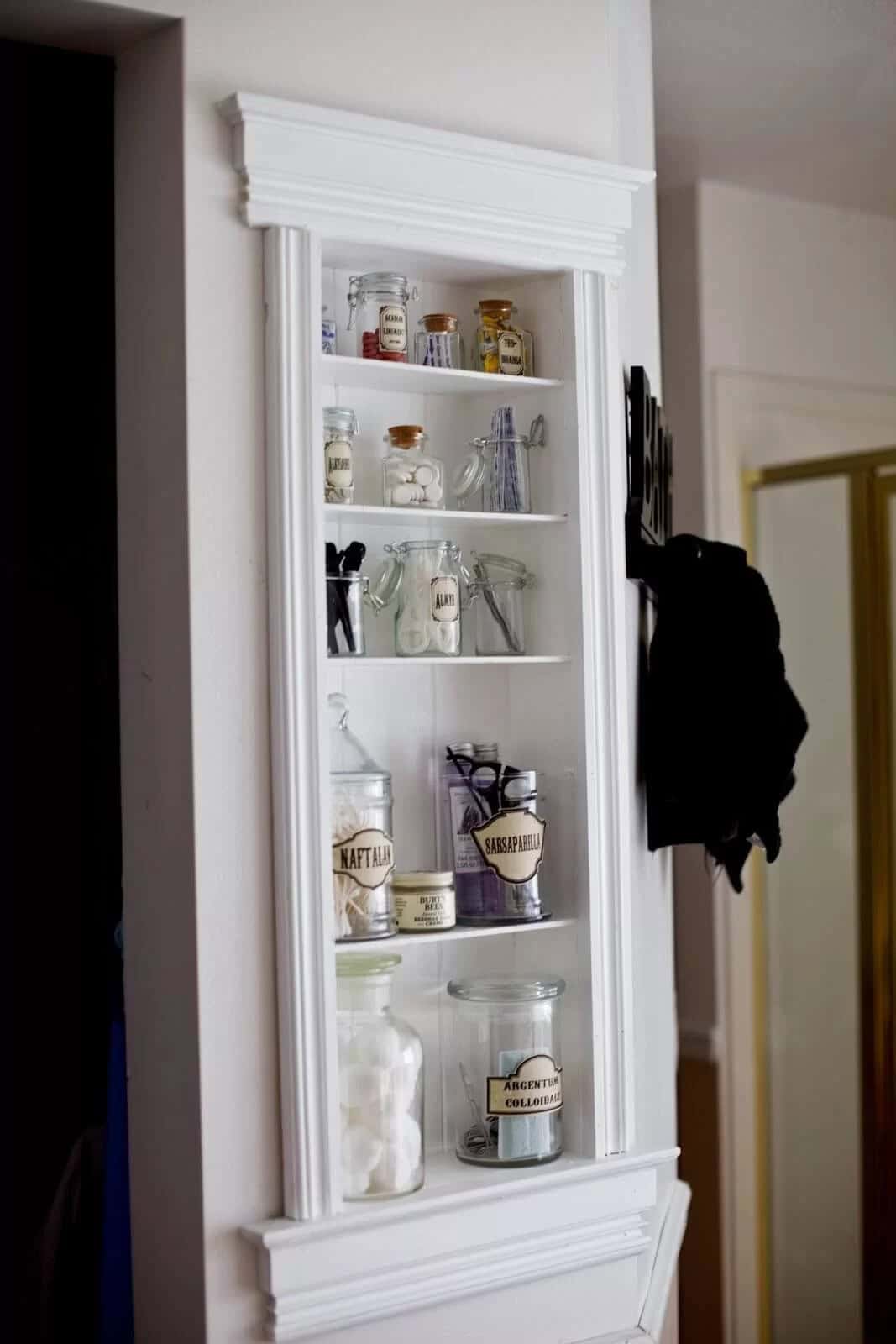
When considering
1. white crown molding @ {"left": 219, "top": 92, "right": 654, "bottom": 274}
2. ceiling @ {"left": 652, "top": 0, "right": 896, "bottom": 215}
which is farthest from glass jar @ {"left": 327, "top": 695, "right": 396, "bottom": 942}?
ceiling @ {"left": 652, "top": 0, "right": 896, "bottom": 215}

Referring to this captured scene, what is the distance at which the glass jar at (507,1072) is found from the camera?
1.83m

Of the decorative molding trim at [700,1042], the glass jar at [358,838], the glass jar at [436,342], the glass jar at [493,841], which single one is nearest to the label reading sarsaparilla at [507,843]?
Answer: the glass jar at [493,841]

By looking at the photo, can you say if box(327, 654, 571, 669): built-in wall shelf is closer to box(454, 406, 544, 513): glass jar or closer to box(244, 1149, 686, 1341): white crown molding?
box(454, 406, 544, 513): glass jar

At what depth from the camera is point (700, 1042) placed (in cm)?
312

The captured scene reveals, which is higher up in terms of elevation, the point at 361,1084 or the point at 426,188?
the point at 426,188

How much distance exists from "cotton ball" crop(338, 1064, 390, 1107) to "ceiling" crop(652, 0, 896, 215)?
1637 millimetres

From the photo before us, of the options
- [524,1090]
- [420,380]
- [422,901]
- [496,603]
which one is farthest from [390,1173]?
[420,380]

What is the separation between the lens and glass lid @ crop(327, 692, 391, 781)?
1.79 metres

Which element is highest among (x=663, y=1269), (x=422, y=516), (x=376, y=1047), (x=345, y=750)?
(x=422, y=516)

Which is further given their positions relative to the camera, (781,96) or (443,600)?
(781,96)

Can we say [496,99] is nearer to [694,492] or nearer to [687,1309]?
[694,492]

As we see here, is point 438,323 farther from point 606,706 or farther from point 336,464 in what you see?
point 606,706

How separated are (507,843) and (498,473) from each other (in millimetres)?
471

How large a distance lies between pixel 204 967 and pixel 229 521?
491mm
